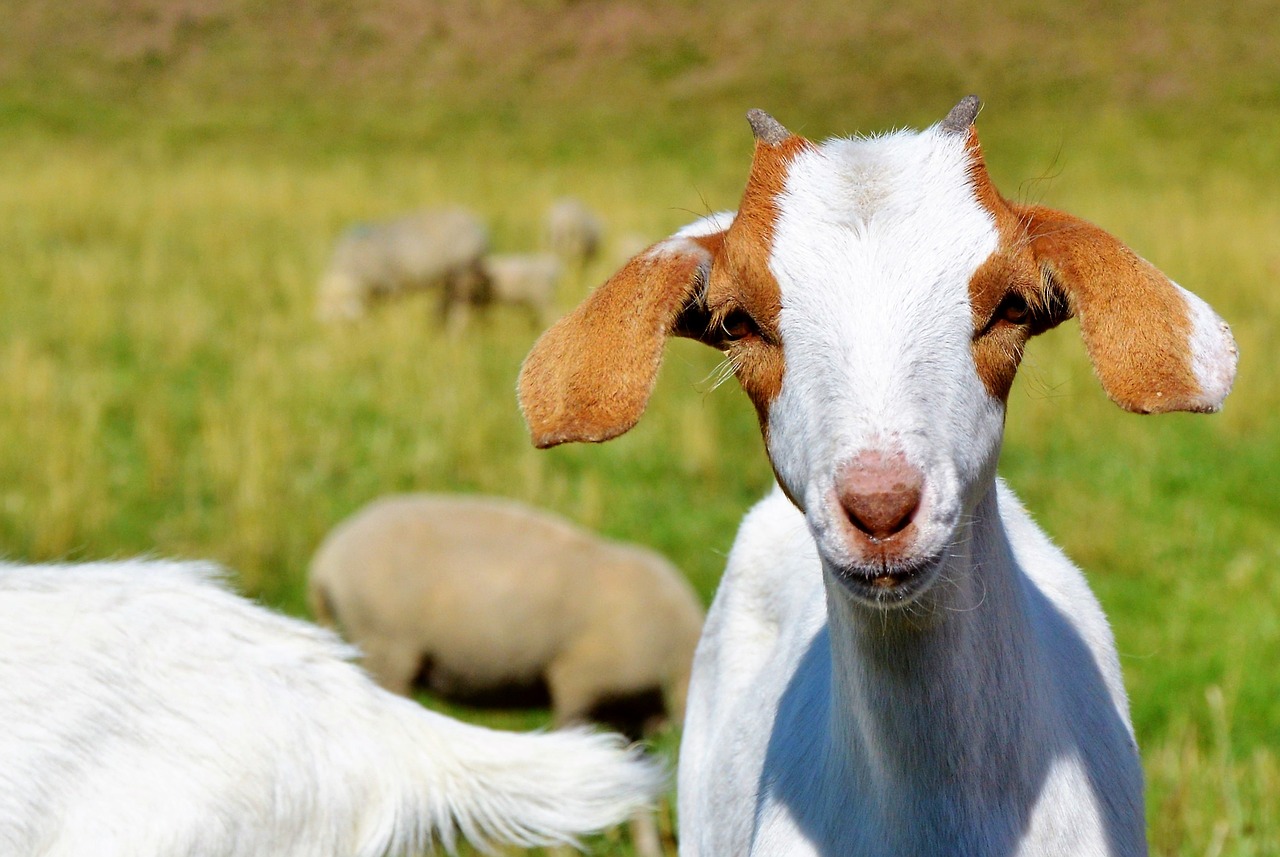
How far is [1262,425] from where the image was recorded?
811cm

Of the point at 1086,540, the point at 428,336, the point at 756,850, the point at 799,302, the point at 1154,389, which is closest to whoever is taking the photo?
the point at 1154,389

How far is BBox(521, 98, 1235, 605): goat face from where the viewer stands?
162 centimetres

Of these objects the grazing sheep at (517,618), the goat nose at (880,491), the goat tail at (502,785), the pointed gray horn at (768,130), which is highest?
the pointed gray horn at (768,130)

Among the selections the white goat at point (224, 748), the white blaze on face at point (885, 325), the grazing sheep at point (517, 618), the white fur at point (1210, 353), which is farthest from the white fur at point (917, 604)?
the grazing sheep at point (517, 618)

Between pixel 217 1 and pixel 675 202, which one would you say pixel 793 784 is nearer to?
pixel 675 202

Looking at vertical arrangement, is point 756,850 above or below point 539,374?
below

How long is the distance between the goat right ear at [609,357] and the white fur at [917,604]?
0.17 m

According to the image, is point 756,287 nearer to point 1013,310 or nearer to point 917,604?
point 1013,310

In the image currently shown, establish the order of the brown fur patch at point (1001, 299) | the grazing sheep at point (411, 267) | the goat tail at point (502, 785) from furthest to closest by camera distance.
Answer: the grazing sheep at point (411, 267), the goat tail at point (502, 785), the brown fur patch at point (1001, 299)

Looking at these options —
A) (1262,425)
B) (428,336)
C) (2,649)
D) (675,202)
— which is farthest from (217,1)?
(2,649)

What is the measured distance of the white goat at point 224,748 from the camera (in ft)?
6.97

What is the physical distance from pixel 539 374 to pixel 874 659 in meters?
0.64

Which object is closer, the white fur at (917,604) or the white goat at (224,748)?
the white fur at (917,604)

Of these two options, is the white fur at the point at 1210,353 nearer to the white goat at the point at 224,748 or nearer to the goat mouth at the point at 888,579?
the goat mouth at the point at 888,579
